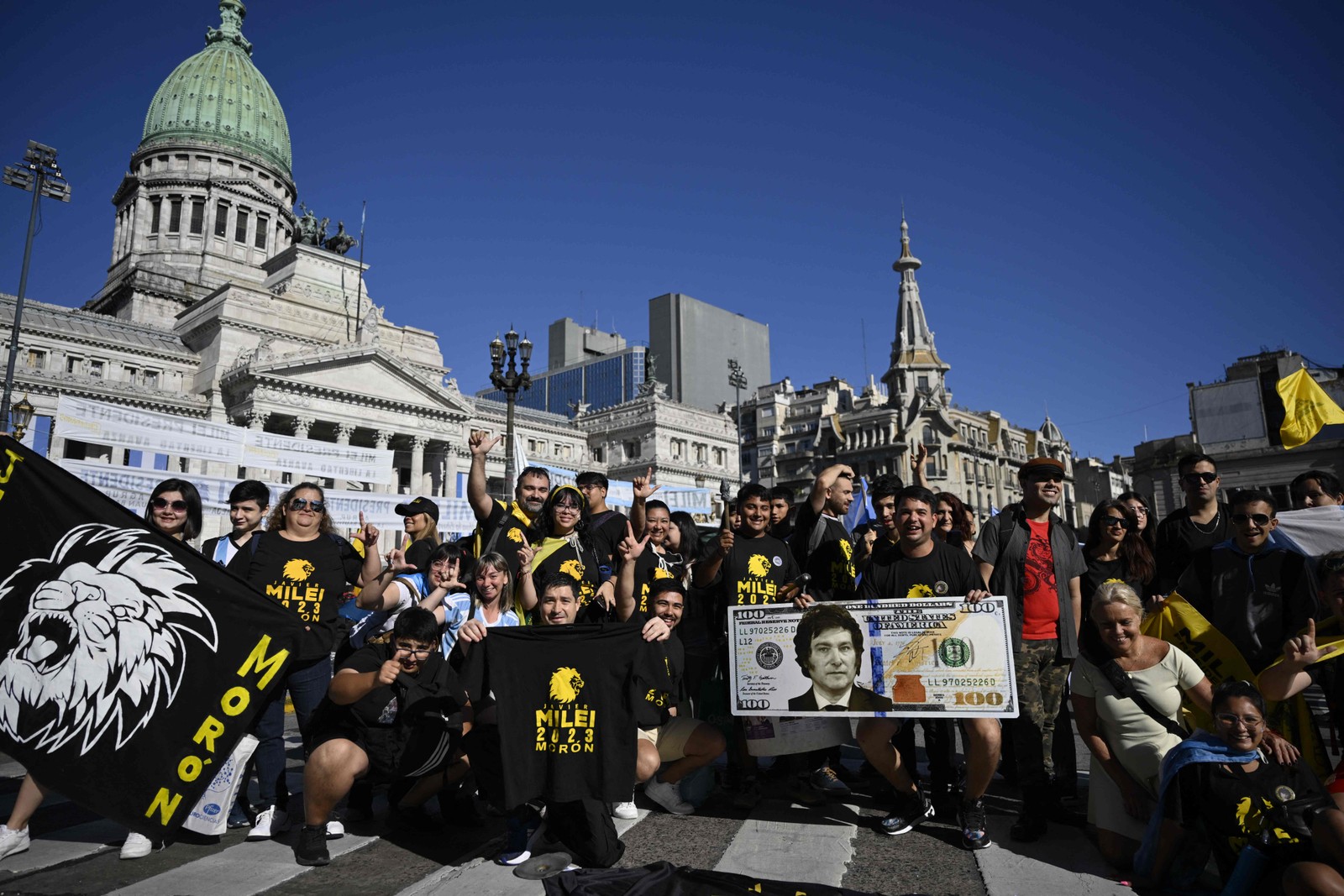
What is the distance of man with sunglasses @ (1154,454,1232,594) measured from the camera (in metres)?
5.91

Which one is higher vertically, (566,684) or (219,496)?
(219,496)

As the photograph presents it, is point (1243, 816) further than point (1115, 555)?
No

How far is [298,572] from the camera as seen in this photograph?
5543mm

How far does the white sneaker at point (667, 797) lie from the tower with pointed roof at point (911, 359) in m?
67.0

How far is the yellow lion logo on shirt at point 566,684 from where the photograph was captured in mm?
4777

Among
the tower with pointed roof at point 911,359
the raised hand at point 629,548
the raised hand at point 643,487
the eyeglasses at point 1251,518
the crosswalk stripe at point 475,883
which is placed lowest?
the crosswalk stripe at point 475,883

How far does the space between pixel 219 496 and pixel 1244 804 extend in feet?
62.7

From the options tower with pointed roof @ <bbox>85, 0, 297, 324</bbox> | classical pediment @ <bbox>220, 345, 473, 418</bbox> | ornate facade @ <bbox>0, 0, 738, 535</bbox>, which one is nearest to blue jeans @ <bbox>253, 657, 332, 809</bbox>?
ornate facade @ <bbox>0, 0, 738, 535</bbox>

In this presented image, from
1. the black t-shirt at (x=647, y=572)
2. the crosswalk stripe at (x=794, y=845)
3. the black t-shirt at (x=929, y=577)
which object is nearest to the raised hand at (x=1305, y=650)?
the black t-shirt at (x=929, y=577)

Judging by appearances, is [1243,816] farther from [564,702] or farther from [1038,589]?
[564,702]

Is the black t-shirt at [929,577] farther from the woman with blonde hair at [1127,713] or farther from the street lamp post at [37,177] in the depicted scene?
the street lamp post at [37,177]

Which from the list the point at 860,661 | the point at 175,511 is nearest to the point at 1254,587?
the point at 860,661

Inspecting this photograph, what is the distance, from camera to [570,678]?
4820mm

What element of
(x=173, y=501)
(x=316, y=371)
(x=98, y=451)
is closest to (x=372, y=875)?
(x=173, y=501)
